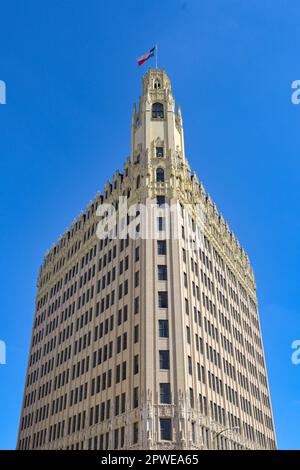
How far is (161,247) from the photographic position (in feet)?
222

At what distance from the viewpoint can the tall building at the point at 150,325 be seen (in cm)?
5772

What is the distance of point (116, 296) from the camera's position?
70312 millimetres

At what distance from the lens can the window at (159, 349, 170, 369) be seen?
5766 cm

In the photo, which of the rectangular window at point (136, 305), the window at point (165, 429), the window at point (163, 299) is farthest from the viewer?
the rectangular window at point (136, 305)

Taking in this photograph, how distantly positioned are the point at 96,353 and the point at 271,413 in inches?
1803

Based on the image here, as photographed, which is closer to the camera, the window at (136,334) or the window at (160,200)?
the window at (136,334)

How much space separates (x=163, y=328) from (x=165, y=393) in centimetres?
833

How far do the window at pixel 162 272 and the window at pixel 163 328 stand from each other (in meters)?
6.50

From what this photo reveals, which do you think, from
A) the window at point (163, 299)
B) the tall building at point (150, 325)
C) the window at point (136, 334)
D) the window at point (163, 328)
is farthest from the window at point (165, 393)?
the window at point (163, 299)

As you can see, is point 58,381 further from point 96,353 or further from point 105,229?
point 105,229

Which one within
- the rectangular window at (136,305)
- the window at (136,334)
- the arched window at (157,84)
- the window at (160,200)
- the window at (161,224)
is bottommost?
the window at (136,334)
